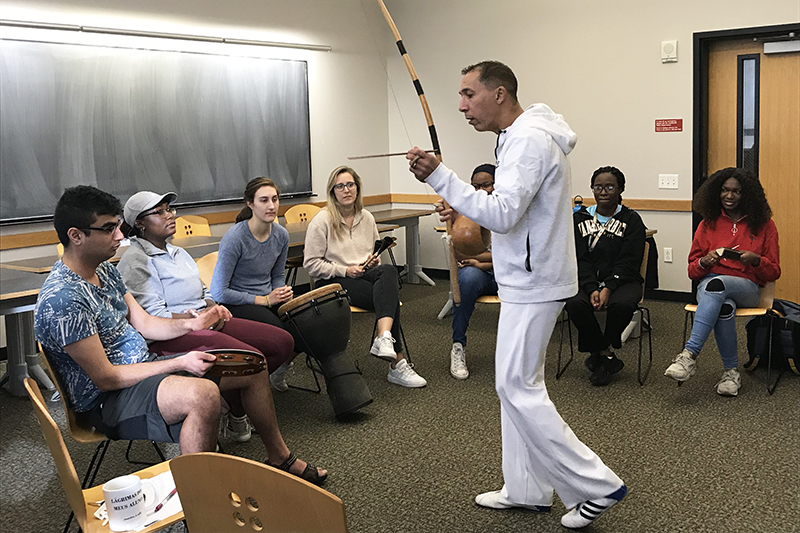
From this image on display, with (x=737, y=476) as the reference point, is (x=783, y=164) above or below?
above

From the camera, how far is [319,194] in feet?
21.5

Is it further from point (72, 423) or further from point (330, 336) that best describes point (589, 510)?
point (72, 423)

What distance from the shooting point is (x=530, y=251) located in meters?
2.23

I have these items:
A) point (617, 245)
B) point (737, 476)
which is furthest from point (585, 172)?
point (737, 476)

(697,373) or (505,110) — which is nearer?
(505,110)

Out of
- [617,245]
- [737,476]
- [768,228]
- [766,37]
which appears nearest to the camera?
[737,476]

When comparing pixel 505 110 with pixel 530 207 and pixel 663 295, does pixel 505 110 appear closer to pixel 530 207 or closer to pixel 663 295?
pixel 530 207

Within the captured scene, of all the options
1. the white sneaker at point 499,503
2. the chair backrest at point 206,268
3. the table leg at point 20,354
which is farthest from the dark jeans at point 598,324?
the table leg at point 20,354

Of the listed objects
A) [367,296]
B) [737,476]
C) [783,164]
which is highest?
[783,164]

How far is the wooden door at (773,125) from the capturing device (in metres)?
5.21

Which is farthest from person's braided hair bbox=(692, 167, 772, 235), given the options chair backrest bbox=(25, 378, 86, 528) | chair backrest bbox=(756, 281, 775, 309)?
chair backrest bbox=(25, 378, 86, 528)

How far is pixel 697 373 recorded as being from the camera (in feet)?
13.0

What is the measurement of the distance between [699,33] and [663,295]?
194cm

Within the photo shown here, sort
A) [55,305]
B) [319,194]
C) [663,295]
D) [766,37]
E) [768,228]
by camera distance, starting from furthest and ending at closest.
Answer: [319,194] → [663,295] → [766,37] → [768,228] → [55,305]
